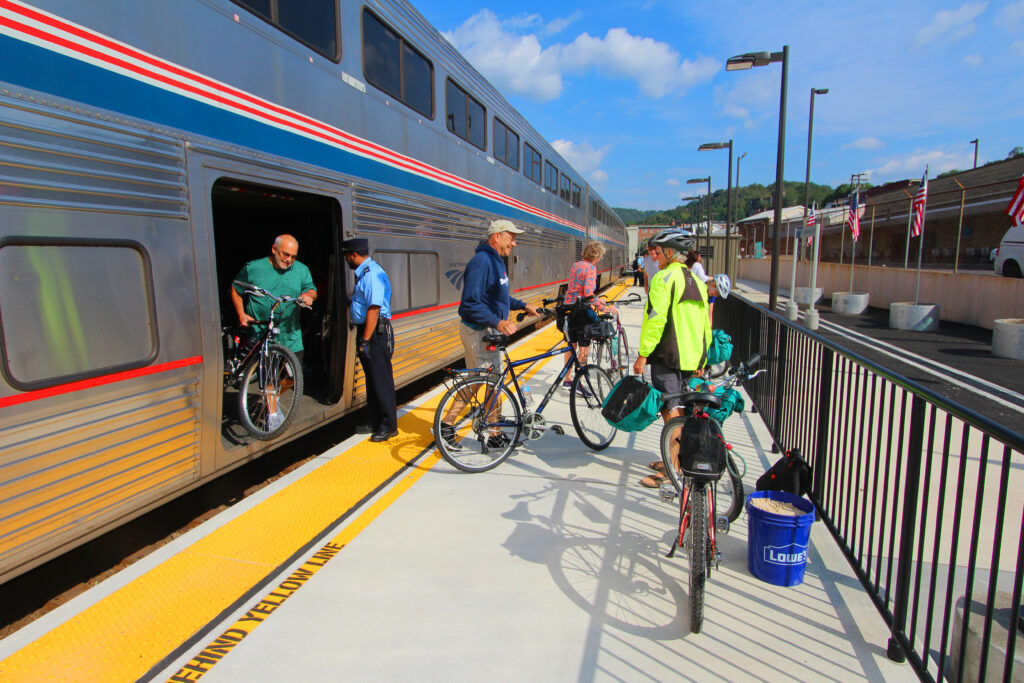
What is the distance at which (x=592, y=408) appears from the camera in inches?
205

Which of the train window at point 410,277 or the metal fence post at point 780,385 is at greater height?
the train window at point 410,277

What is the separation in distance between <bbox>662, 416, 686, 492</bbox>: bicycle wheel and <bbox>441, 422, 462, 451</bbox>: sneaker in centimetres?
157

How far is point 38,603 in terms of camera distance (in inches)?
121

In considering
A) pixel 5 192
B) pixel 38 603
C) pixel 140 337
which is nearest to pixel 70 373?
pixel 140 337

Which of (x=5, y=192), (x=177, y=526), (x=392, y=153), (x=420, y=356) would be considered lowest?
(x=177, y=526)

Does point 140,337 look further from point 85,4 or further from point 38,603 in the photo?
point 85,4

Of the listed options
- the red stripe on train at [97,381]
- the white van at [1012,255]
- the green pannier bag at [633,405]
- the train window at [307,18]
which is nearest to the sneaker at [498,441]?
the green pannier bag at [633,405]

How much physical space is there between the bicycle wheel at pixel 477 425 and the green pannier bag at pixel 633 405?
43.1 inches

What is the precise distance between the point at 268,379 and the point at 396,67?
341 centimetres

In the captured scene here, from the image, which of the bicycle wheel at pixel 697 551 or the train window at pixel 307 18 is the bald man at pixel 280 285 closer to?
the train window at pixel 307 18

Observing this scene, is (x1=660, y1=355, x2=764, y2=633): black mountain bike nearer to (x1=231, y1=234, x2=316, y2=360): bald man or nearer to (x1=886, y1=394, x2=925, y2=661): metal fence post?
(x1=886, y1=394, x2=925, y2=661): metal fence post

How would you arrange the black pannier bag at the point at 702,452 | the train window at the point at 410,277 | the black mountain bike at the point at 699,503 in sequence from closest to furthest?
the black mountain bike at the point at 699,503 → the black pannier bag at the point at 702,452 → the train window at the point at 410,277

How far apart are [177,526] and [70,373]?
1544 mm

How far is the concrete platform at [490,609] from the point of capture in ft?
8.27
